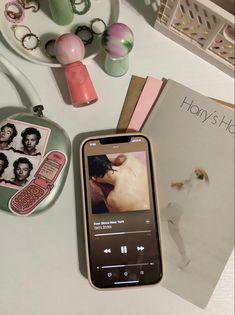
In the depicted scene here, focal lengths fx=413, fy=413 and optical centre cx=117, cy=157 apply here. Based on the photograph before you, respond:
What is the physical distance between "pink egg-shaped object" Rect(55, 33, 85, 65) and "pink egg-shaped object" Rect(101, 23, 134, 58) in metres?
0.03

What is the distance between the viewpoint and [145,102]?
0.50 m

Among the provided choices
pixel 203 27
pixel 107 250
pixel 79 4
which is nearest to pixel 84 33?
pixel 79 4

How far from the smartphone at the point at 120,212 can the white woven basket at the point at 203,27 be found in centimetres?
13

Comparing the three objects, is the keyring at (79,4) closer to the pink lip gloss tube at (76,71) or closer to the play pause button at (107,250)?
the pink lip gloss tube at (76,71)

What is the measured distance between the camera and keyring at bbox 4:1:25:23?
0.51 metres

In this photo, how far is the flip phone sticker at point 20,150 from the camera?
1.53 ft

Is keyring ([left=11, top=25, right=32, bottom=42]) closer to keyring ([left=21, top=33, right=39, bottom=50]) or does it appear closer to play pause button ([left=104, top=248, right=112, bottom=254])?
keyring ([left=21, top=33, right=39, bottom=50])

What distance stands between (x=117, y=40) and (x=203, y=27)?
0.34 feet

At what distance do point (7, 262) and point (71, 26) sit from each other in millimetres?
294

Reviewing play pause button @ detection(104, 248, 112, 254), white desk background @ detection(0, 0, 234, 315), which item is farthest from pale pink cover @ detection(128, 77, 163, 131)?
play pause button @ detection(104, 248, 112, 254)

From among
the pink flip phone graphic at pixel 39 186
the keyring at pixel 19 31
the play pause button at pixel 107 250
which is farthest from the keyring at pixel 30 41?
the play pause button at pixel 107 250

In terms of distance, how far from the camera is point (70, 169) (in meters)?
0.48

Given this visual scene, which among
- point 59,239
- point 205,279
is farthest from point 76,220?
point 205,279

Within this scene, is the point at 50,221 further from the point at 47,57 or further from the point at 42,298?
the point at 47,57
